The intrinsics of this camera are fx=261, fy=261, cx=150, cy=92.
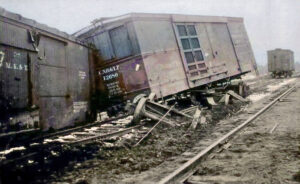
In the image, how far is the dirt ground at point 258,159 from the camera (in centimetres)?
368

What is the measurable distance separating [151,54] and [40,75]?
3.84m

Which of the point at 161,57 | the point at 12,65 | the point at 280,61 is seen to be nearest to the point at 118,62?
the point at 161,57

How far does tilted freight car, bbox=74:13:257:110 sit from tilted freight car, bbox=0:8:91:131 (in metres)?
0.85

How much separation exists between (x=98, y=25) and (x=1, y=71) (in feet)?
15.5

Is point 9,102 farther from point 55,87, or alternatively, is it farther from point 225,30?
point 225,30

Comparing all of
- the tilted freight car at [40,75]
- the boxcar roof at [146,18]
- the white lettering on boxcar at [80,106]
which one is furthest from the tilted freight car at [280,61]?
the white lettering on boxcar at [80,106]

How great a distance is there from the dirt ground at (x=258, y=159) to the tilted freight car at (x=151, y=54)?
12.2 feet

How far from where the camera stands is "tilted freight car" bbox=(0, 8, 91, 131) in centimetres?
565

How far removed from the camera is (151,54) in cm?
921

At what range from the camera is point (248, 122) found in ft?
25.1

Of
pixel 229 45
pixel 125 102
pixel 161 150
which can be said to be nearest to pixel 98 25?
pixel 125 102

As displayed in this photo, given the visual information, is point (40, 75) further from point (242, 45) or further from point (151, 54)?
point (242, 45)

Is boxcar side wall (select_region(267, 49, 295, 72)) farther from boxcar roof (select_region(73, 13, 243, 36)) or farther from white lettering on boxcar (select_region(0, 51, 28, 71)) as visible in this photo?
white lettering on boxcar (select_region(0, 51, 28, 71))

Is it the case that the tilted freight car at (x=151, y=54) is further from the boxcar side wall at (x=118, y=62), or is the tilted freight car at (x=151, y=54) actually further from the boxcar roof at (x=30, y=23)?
the boxcar roof at (x=30, y=23)
